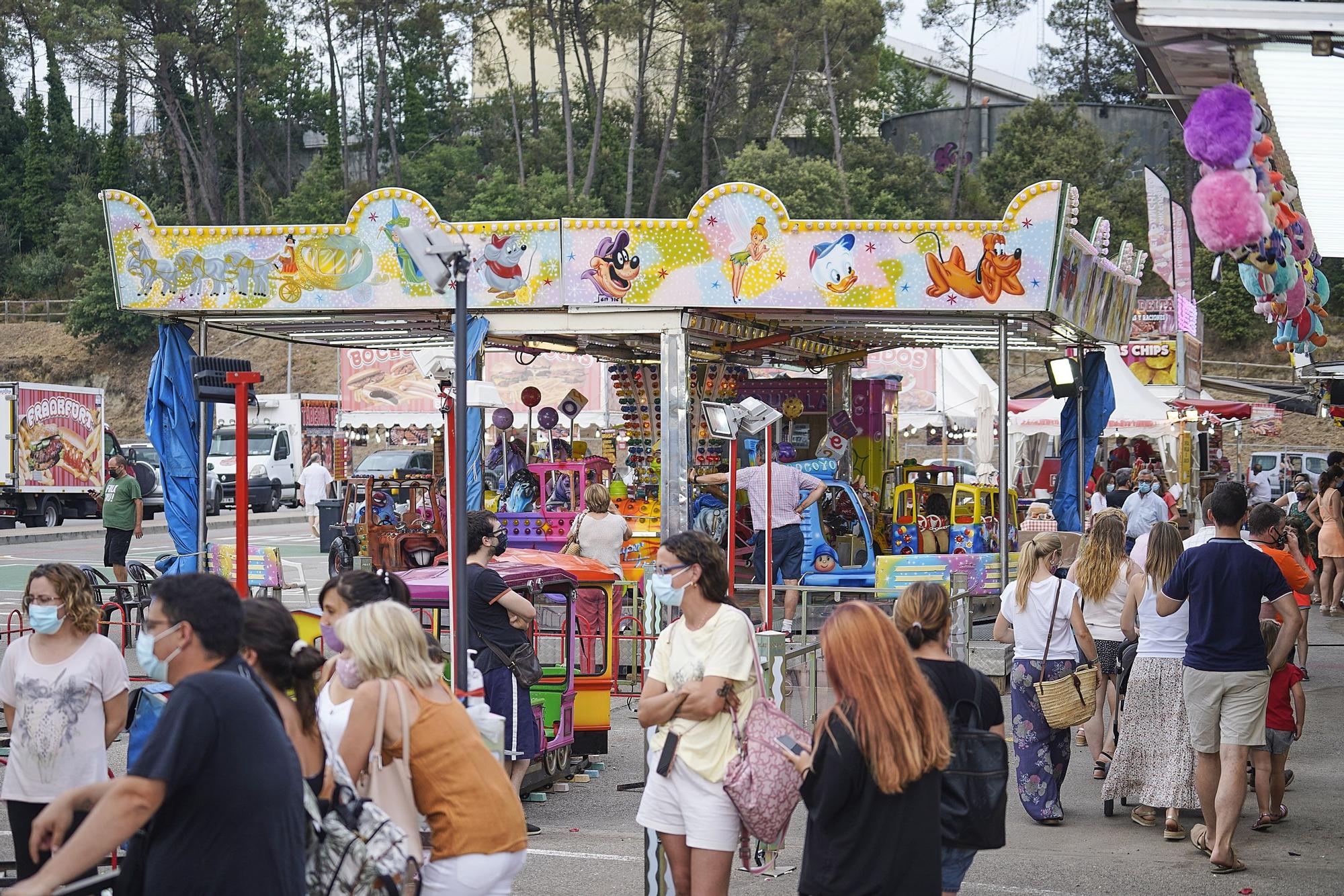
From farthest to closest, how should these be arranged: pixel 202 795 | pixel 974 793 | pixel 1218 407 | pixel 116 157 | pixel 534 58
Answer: pixel 116 157 < pixel 534 58 < pixel 1218 407 < pixel 974 793 < pixel 202 795

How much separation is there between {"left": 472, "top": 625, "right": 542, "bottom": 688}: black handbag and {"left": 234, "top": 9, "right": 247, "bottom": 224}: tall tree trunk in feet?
173

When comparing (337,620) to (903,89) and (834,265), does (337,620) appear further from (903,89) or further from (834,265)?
(903,89)

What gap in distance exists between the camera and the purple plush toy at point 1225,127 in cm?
600

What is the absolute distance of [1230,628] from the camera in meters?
7.05

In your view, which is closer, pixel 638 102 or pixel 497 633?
pixel 497 633

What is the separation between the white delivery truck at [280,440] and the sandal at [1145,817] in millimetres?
32537

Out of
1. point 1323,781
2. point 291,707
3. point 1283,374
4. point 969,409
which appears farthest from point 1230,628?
point 1283,374

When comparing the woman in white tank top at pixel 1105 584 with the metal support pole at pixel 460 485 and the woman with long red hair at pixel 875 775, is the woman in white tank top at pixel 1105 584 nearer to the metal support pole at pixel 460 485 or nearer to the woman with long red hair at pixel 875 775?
the metal support pole at pixel 460 485

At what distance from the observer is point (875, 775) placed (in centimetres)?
403

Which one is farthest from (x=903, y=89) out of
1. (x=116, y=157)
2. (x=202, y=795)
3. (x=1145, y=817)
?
(x=202, y=795)

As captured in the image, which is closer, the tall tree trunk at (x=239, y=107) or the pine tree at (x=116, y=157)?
the tall tree trunk at (x=239, y=107)

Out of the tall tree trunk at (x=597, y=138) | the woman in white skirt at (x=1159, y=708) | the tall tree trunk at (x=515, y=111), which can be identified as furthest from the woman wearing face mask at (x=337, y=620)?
the tall tree trunk at (x=515, y=111)

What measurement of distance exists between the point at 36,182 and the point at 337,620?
214 ft

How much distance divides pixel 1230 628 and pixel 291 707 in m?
4.63
